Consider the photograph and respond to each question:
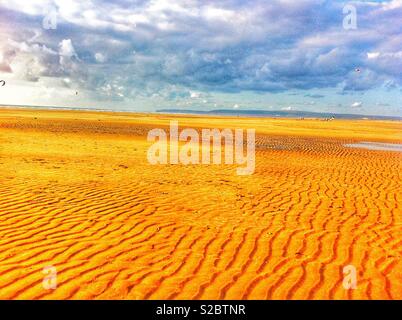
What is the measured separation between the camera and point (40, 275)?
4.85 metres

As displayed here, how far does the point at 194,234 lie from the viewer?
21.6ft

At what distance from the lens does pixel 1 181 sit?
9828mm

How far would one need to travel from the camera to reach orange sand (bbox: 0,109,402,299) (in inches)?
187

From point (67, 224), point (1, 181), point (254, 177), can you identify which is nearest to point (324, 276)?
point (67, 224)

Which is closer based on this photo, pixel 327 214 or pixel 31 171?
pixel 327 214

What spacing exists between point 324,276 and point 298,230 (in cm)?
188

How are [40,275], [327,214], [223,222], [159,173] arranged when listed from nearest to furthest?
[40,275], [223,222], [327,214], [159,173]

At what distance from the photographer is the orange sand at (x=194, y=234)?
475cm

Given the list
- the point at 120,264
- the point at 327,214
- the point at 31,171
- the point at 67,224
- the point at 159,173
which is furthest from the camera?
the point at 159,173

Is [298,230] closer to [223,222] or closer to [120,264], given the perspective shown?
[223,222]
